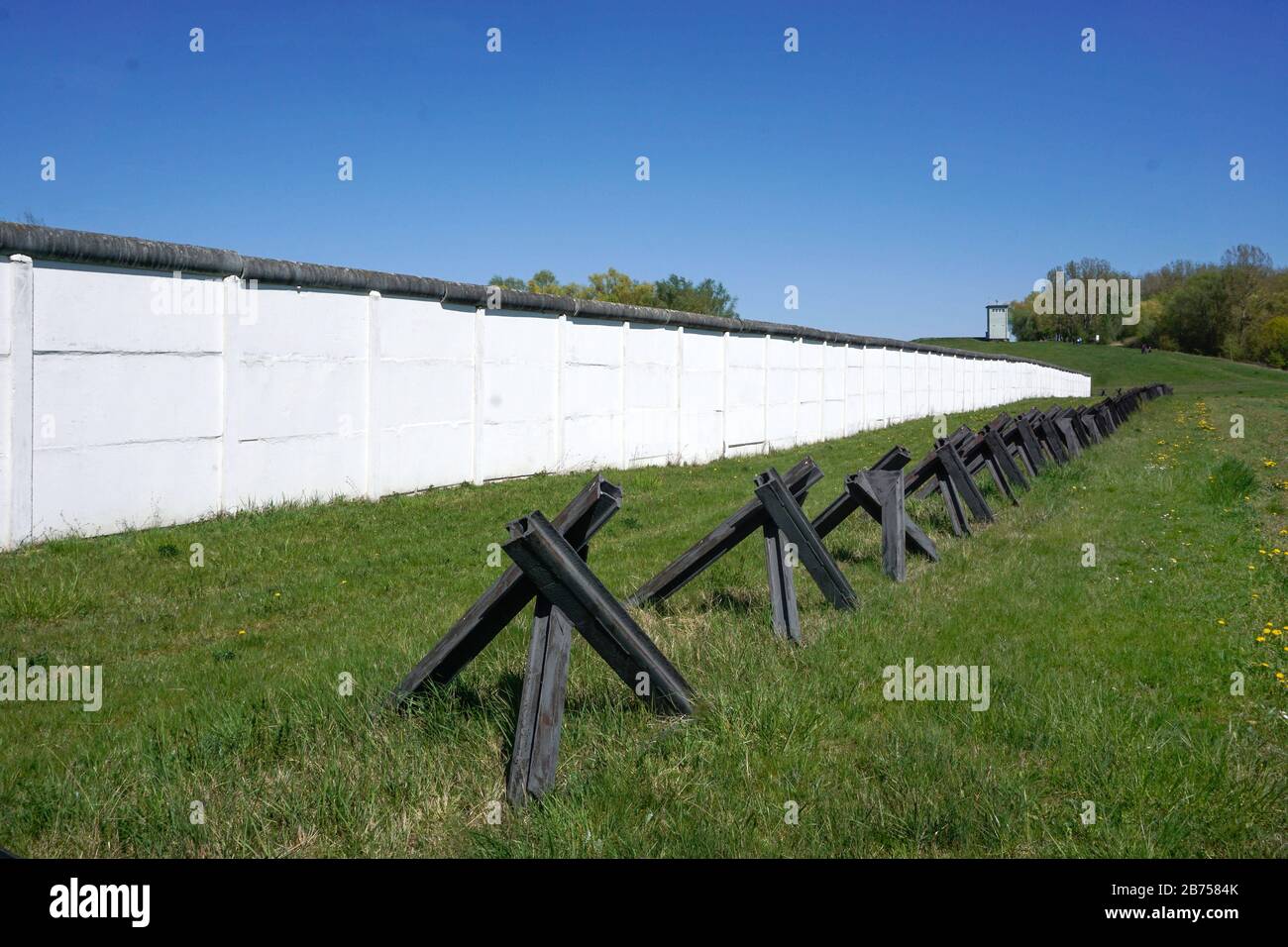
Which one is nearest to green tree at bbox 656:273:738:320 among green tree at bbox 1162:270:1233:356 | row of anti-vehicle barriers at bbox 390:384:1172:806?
green tree at bbox 1162:270:1233:356

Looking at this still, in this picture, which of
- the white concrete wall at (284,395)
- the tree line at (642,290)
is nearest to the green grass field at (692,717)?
the white concrete wall at (284,395)

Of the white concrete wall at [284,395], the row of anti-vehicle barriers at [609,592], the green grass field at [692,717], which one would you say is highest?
the white concrete wall at [284,395]

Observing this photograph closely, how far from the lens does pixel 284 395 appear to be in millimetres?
12953

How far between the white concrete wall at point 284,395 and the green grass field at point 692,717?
1.00 meters

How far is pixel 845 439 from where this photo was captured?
102 ft

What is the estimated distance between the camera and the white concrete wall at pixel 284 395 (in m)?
10.2

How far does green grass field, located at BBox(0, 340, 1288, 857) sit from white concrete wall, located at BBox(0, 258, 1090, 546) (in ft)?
3.28

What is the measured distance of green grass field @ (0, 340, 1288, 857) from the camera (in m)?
4.06

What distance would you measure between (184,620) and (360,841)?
14.8ft

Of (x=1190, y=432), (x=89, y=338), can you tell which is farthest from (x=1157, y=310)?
(x=89, y=338)

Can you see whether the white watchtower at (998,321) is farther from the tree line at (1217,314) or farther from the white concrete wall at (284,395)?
Result: the white concrete wall at (284,395)

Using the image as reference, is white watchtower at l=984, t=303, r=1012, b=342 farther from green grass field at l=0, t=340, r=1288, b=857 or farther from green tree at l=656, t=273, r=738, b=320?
green grass field at l=0, t=340, r=1288, b=857

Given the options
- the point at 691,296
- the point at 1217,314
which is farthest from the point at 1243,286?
the point at 691,296
